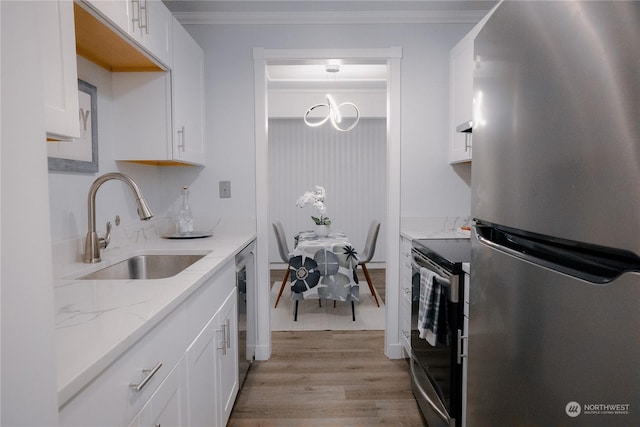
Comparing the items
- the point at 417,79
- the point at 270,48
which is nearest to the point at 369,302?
the point at 417,79

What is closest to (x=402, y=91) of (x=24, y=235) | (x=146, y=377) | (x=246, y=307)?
(x=246, y=307)

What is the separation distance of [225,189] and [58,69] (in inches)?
67.1

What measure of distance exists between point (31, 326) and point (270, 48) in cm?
259

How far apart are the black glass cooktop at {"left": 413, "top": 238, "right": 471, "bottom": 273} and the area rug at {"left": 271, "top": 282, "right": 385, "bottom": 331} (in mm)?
1459

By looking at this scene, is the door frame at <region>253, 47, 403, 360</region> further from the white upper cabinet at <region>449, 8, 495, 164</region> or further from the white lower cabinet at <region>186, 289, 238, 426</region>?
the white lower cabinet at <region>186, 289, 238, 426</region>

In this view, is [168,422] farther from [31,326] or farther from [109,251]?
[109,251]

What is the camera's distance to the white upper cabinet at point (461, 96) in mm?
2359

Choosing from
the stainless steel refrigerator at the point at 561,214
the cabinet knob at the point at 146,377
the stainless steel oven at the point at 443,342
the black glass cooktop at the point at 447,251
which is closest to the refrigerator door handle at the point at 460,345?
the stainless steel oven at the point at 443,342

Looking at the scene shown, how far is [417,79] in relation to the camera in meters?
2.76

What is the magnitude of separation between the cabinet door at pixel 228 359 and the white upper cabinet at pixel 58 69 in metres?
0.97

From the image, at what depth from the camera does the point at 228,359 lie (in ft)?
6.37

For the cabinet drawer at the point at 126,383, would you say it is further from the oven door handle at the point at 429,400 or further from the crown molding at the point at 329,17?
the crown molding at the point at 329,17

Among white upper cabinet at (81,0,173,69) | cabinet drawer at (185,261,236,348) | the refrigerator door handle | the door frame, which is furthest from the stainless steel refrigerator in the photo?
the door frame

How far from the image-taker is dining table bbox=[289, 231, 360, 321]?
3.55 metres
